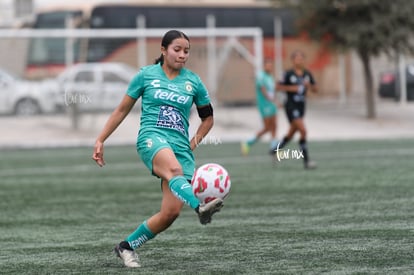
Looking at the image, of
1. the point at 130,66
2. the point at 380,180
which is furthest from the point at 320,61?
the point at 380,180

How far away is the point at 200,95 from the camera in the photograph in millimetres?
8508

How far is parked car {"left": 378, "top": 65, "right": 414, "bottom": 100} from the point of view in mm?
42031

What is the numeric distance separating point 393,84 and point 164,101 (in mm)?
35005

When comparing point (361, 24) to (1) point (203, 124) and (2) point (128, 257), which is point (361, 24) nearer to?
(1) point (203, 124)

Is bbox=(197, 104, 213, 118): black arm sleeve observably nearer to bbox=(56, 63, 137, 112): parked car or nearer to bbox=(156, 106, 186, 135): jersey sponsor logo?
bbox=(156, 106, 186, 135): jersey sponsor logo

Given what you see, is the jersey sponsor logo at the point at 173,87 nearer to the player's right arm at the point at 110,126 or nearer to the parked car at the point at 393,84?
the player's right arm at the point at 110,126

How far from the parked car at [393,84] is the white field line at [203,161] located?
18.4 m

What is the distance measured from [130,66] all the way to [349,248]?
983 inches

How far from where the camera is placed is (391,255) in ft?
27.9

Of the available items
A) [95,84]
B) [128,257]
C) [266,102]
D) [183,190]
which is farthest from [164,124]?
[95,84]

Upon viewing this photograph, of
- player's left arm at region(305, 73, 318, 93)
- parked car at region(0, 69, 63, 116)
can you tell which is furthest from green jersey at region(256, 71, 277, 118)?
parked car at region(0, 69, 63, 116)

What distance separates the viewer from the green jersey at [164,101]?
27.2 ft

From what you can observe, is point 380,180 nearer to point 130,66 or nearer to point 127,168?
point 127,168

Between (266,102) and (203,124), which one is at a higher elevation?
(203,124)
